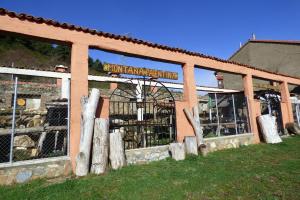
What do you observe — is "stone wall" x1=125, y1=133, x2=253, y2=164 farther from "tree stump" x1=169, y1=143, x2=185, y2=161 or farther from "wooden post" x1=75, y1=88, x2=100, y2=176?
"wooden post" x1=75, y1=88, x2=100, y2=176

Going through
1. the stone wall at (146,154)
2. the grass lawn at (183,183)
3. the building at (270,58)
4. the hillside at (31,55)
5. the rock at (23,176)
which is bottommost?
the grass lawn at (183,183)

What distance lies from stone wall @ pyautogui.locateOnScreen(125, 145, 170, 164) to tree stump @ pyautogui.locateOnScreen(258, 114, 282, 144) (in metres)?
6.09

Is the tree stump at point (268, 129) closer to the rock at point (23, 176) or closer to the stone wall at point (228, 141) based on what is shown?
the stone wall at point (228, 141)

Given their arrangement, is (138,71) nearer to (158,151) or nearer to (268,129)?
(158,151)

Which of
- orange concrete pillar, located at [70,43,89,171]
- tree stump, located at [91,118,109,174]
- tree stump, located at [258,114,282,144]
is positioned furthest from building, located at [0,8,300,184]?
tree stump, located at [258,114,282,144]

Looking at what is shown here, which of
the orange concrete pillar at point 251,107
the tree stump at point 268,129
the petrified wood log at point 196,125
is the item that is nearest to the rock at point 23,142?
the petrified wood log at point 196,125

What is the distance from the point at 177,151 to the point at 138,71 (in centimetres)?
302

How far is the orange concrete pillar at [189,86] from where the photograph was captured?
31.4 ft

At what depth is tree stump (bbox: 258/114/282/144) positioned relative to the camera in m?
11.6

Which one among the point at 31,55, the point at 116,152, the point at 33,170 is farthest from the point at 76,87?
the point at 31,55

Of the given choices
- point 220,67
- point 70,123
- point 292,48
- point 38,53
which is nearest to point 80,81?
point 70,123

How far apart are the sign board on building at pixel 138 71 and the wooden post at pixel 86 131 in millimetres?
1295

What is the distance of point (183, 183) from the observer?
17.7 ft

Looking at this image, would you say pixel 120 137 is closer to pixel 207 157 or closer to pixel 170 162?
pixel 170 162
